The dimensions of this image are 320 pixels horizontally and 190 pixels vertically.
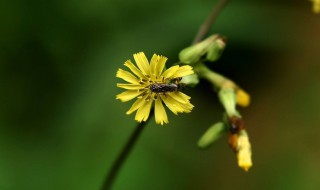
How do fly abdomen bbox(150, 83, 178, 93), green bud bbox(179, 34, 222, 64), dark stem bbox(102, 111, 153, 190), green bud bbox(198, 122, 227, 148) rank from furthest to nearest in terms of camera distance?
green bud bbox(198, 122, 227, 148) < dark stem bbox(102, 111, 153, 190) < green bud bbox(179, 34, 222, 64) < fly abdomen bbox(150, 83, 178, 93)

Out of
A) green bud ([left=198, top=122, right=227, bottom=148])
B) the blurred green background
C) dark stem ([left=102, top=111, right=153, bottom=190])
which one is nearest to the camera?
dark stem ([left=102, top=111, right=153, bottom=190])

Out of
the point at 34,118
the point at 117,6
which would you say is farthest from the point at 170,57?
the point at 34,118

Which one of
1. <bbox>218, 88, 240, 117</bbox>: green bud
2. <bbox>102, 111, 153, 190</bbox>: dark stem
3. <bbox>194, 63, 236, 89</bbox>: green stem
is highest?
<bbox>194, 63, 236, 89</bbox>: green stem

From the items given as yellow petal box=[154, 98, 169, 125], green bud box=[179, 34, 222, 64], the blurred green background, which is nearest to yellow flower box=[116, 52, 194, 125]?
yellow petal box=[154, 98, 169, 125]

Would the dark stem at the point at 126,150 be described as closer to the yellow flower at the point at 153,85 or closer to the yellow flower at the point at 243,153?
the yellow flower at the point at 153,85

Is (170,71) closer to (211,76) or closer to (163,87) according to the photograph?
(163,87)

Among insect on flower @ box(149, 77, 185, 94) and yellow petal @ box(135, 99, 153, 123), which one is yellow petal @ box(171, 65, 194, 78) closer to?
insect on flower @ box(149, 77, 185, 94)

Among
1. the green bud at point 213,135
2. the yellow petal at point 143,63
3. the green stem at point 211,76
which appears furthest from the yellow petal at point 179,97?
the green bud at point 213,135

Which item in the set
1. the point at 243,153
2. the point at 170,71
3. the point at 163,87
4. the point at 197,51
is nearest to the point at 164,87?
the point at 163,87
